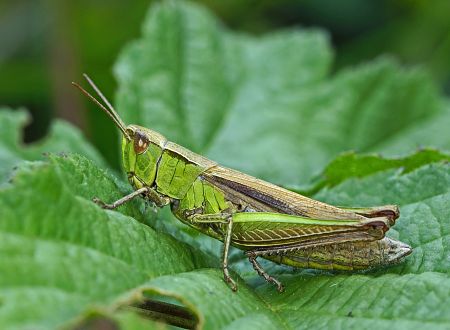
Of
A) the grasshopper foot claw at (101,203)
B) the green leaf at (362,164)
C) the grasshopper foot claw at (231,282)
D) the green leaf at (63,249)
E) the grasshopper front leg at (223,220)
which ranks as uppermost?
the green leaf at (362,164)

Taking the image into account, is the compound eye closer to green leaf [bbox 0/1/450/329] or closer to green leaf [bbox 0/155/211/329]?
green leaf [bbox 0/1/450/329]

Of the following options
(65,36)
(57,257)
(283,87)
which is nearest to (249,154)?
(283,87)

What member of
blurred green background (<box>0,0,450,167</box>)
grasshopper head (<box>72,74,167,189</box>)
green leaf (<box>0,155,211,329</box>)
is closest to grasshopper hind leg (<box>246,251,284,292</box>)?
green leaf (<box>0,155,211,329</box>)

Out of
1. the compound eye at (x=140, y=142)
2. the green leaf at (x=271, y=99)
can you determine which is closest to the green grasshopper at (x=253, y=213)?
the compound eye at (x=140, y=142)

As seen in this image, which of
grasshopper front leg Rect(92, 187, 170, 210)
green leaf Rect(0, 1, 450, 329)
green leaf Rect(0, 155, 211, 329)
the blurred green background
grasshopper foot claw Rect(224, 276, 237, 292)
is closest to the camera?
green leaf Rect(0, 155, 211, 329)

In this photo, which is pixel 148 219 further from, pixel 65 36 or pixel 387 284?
pixel 65 36

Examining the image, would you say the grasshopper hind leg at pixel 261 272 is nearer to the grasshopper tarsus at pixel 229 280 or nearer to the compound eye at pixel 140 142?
the grasshopper tarsus at pixel 229 280
